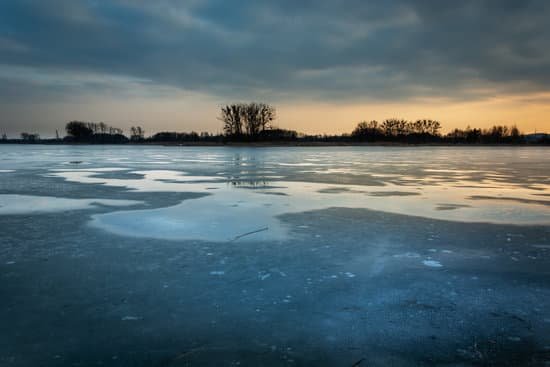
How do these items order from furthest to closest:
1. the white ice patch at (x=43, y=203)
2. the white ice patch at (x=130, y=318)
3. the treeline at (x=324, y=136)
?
the treeline at (x=324, y=136) < the white ice patch at (x=43, y=203) < the white ice patch at (x=130, y=318)

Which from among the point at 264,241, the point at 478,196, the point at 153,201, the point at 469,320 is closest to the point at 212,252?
the point at 264,241

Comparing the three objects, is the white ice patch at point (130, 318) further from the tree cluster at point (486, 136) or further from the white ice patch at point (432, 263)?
the tree cluster at point (486, 136)

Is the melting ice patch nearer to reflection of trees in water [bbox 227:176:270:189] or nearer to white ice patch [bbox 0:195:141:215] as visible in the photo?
reflection of trees in water [bbox 227:176:270:189]

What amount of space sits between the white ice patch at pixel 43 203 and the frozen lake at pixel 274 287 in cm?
10

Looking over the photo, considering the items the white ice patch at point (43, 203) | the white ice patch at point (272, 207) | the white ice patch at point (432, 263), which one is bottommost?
the white ice patch at point (432, 263)

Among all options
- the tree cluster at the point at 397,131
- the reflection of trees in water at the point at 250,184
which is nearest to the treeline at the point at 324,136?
the tree cluster at the point at 397,131

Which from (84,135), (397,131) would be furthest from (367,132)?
(84,135)

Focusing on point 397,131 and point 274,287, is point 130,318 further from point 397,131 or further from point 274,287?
point 397,131

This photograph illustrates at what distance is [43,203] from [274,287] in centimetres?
568

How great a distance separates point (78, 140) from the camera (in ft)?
344

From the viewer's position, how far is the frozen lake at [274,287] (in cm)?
214

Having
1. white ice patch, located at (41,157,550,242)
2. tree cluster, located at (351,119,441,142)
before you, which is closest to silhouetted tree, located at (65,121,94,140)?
tree cluster, located at (351,119,441,142)

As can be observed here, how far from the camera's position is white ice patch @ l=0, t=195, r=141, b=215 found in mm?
6203

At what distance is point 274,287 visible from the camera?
9.91 ft
